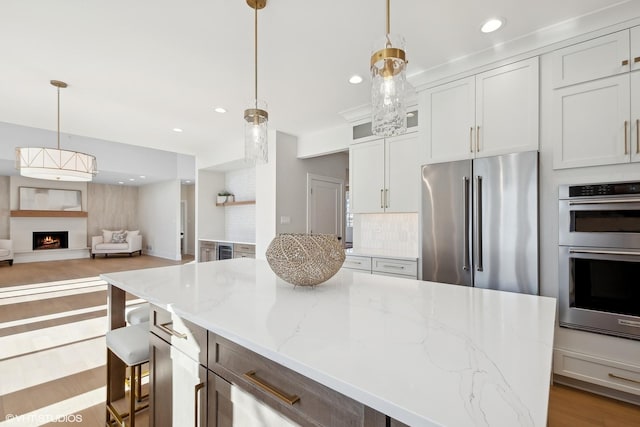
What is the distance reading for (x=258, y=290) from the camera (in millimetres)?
1356

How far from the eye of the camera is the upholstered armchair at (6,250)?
7.49 m

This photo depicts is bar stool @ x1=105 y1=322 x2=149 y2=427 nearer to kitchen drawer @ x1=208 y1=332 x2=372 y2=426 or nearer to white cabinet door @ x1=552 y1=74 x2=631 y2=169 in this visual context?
kitchen drawer @ x1=208 y1=332 x2=372 y2=426

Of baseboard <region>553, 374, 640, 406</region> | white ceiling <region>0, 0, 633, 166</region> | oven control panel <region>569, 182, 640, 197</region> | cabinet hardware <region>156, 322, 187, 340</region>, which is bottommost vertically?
baseboard <region>553, 374, 640, 406</region>

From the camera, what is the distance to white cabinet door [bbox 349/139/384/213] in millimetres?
3535

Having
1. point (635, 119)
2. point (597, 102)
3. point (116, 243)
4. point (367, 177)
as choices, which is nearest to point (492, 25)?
point (597, 102)

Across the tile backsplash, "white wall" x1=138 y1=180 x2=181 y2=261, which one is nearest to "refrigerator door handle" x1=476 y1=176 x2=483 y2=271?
the tile backsplash

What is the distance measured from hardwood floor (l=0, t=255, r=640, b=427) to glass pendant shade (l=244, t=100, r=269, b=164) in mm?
1810

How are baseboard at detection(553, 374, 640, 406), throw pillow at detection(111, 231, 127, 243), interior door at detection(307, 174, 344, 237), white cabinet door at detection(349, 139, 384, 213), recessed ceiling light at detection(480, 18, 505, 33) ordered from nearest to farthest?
baseboard at detection(553, 374, 640, 406) → recessed ceiling light at detection(480, 18, 505, 33) → white cabinet door at detection(349, 139, 384, 213) → interior door at detection(307, 174, 344, 237) → throw pillow at detection(111, 231, 127, 243)

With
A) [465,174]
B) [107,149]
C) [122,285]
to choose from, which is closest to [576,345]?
[465,174]

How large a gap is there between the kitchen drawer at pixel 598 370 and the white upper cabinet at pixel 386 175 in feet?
5.53

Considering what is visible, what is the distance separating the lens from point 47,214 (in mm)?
9023

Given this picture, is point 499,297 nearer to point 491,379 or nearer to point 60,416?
point 491,379

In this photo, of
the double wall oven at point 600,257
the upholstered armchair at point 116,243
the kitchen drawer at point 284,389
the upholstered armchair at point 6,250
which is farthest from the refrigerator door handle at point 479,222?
the upholstered armchair at point 6,250

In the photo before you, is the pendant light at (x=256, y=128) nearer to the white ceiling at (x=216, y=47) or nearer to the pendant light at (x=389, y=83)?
the white ceiling at (x=216, y=47)
